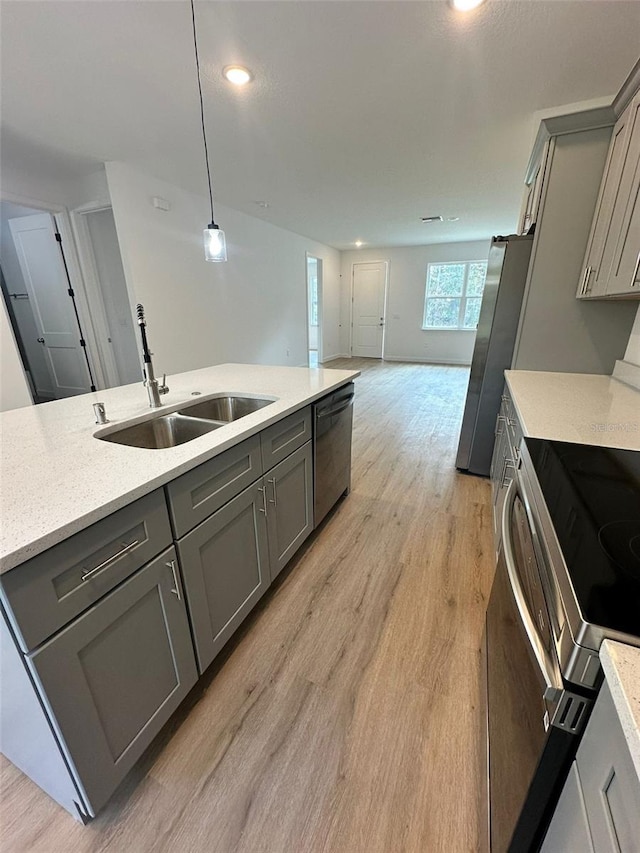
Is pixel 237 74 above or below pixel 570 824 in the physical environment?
above

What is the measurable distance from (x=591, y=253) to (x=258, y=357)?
449cm

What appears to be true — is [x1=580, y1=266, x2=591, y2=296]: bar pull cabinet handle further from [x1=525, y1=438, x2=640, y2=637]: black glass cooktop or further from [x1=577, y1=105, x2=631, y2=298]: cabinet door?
[x1=525, y1=438, x2=640, y2=637]: black glass cooktop

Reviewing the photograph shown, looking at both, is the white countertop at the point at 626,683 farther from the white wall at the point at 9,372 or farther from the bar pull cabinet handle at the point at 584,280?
the white wall at the point at 9,372

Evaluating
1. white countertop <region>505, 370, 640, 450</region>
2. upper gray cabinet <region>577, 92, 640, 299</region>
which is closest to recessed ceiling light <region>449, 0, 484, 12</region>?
upper gray cabinet <region>577, 92, 640, 299</region>

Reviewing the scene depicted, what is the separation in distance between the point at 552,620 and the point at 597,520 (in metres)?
0.28

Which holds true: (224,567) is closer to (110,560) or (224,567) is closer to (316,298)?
(110,560)

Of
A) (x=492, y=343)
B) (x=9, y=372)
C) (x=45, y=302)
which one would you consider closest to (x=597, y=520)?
(x=492, y=343)

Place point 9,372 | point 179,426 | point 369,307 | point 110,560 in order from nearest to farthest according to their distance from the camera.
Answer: point 110,560, point 179,426, point 9,372, point 369,307

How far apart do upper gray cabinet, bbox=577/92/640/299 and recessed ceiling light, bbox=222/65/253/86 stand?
2036 mm

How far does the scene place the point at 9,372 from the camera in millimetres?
3008

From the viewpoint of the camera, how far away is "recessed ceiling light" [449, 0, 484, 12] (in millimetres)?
1494

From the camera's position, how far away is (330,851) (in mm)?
923

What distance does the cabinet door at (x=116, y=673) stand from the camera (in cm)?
79

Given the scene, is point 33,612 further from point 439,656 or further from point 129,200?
point 129,200
